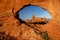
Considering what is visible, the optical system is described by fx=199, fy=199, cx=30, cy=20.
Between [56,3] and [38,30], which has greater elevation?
[56,3]

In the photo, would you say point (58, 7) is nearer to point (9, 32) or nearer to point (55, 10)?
point (55, 10)

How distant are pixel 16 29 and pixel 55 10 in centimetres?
524

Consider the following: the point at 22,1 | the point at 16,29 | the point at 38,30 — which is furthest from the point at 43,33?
the point at 22,1

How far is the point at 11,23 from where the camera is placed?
23.4 metres

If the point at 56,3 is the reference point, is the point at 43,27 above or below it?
below

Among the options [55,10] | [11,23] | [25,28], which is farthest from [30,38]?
[55,10]

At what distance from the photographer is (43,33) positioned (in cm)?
2242

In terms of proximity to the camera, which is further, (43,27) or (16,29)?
(43,27)

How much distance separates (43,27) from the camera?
24594 millimetres

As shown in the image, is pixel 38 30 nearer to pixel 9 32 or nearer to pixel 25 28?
pixel 25 28

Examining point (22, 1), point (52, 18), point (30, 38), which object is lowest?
point (30, 38)

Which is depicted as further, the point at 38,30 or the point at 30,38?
the point at 38,30

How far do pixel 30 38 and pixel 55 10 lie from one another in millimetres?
4802

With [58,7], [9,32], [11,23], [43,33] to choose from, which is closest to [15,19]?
[11,23]
